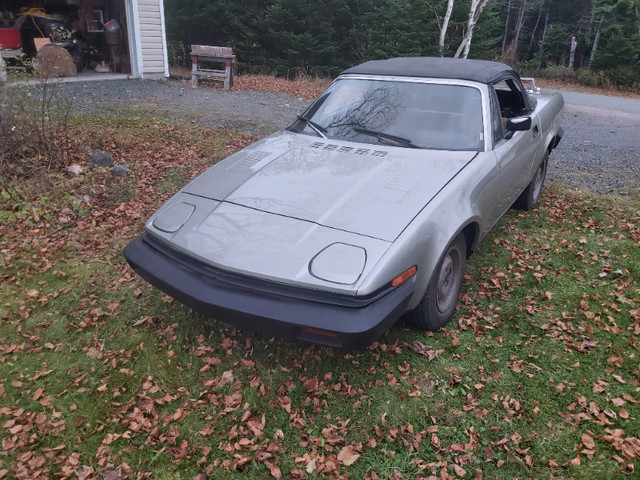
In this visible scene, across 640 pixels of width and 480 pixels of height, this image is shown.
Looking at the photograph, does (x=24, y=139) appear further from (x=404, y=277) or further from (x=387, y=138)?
(x=404, y=277)

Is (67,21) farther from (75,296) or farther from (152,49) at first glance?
(75,296)

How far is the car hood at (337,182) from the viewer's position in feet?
9.48

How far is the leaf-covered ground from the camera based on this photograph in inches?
101

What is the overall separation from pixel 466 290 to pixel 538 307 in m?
0.57

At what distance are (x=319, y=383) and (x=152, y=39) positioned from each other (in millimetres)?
13260

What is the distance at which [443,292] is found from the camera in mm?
3426

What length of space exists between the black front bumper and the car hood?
1.42ft

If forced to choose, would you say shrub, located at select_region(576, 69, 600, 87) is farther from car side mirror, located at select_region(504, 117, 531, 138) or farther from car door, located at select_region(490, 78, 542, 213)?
car side mirror, located at select_region(504, 117, 531, 138)

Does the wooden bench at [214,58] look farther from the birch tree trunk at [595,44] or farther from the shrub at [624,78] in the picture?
the birch tree trunk at [595,44]

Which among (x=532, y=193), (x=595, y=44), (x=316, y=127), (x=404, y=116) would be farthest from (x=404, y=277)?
(x=595, y=44)

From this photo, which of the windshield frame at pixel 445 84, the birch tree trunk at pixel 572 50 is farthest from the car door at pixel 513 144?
the birch tree trunk at pixel 572 50

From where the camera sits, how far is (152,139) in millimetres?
7586

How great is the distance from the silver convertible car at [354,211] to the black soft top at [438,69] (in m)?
0.02

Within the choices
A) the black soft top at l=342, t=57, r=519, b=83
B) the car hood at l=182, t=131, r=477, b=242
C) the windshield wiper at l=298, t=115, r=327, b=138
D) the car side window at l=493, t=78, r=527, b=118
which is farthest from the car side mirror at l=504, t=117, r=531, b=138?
the windshield wiper at l=298, t=115, r=327, b=138
